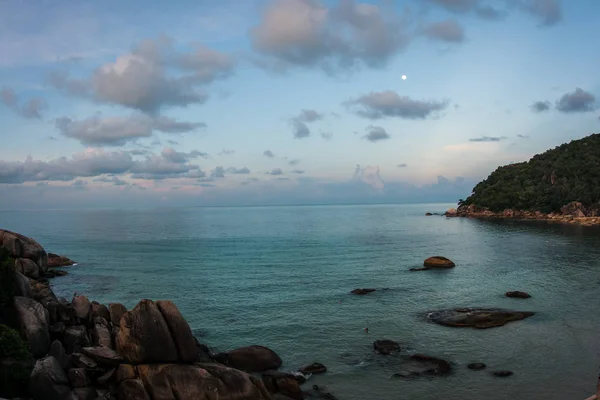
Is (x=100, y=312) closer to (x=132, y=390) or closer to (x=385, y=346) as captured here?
(x=132, y=390)

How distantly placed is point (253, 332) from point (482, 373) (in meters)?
21.8

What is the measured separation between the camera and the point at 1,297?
A: 2962cm

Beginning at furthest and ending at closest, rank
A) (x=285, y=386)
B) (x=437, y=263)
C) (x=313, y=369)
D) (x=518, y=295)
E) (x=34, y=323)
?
(x=437, y=263), (x=518, y=295), (x=313, y=369), (x=285, y=386), (x=34, y=323)

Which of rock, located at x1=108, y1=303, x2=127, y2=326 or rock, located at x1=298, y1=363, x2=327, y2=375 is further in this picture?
rock, located at x1=108, y1=303, x2=127, y2=326

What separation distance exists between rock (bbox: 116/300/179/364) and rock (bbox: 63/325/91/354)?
4.06 meters

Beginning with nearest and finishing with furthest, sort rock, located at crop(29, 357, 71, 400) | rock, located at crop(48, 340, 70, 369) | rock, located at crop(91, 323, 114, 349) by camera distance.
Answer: rock, located at crop(29, 357, 71, 400) → rock, located at crop(48, 340, 70, 369) → rock, located at crop(91, 323, 114, 349)

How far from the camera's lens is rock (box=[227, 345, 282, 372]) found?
34.1m

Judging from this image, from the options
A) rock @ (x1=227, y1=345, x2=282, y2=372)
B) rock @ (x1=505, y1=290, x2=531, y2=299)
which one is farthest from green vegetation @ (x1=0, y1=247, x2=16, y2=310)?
rock @ (x1=505, y1=290, x2=531, y2=299)

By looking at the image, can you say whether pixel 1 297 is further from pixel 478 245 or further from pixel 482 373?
pixel 478 245

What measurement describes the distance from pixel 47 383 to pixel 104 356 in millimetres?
4101

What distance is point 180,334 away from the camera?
2789 centimetres

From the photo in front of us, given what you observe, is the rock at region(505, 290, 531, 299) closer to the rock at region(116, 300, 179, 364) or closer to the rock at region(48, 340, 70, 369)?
the rock at region(116, 300, 179, 364)

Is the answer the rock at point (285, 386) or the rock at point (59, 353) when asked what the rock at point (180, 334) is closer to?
the rock at point (285, 386)

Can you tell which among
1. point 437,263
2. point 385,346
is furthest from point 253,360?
point 437,263
